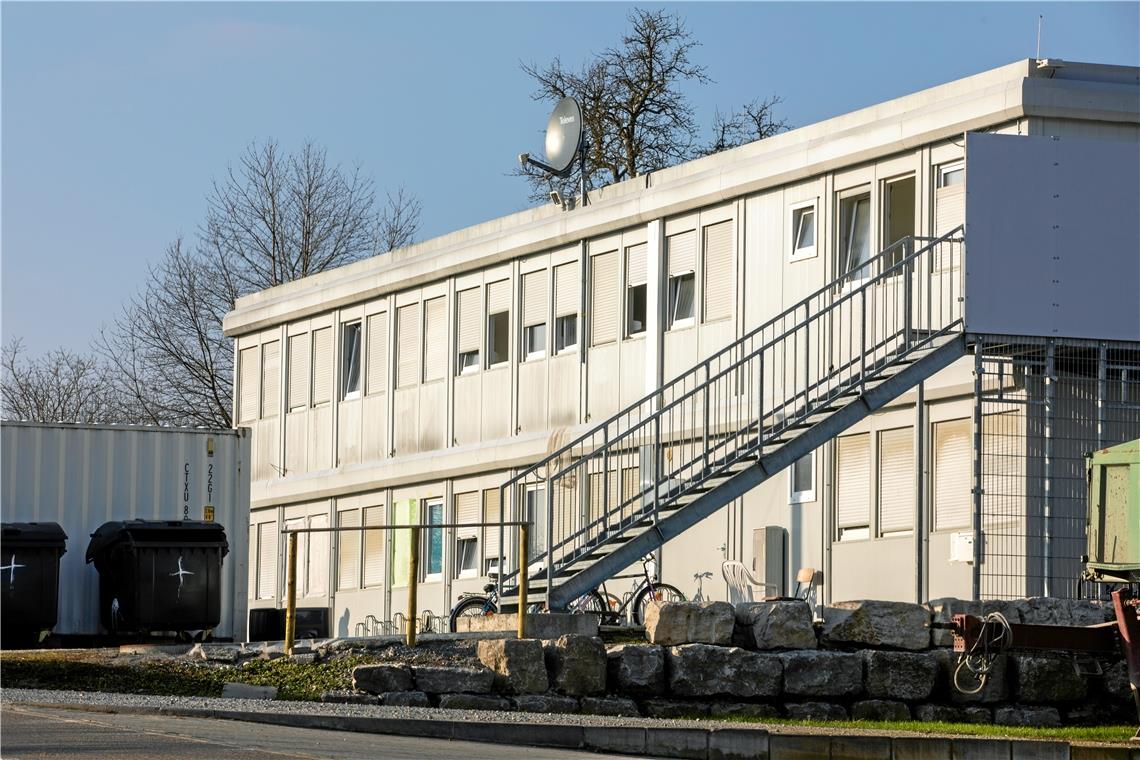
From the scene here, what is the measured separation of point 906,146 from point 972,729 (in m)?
8.47

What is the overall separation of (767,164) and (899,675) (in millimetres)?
8693

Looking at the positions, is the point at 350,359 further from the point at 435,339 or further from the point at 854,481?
the point at 854,481

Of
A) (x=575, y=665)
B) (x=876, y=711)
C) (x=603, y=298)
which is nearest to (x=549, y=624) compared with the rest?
(x=575, y=665)

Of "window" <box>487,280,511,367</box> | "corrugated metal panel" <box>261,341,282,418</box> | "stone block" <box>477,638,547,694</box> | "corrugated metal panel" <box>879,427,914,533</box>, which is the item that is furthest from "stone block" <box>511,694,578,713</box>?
"corrugated metal panel" <box>261,341,282,418</box>

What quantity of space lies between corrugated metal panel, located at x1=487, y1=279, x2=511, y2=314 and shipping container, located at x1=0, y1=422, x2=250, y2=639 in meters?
7.90

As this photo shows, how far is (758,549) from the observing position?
86.0 ft

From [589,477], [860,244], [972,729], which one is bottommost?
[972,729]

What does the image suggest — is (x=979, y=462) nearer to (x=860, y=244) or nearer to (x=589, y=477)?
(x=860, y=244)

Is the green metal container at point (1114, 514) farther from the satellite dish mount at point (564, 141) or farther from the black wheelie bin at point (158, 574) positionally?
the satellite dish mount at point (564, 141)

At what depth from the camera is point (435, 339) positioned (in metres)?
33.8

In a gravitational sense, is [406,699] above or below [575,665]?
below

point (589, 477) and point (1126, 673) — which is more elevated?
point (589, 477)

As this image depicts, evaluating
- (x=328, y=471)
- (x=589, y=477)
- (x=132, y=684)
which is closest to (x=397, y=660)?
(x=132, y=684)

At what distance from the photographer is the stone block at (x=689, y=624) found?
18828mm
